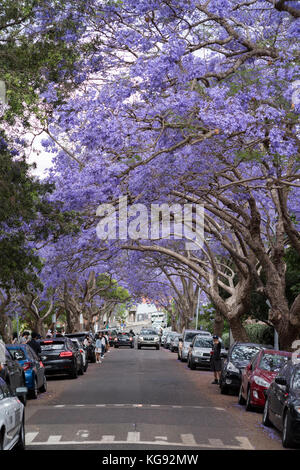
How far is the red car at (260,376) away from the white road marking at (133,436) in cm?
480

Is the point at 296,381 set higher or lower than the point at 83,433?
higher

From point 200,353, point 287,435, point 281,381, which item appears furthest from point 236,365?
point 200,353

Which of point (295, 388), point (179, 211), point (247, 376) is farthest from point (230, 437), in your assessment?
point (179, 211)

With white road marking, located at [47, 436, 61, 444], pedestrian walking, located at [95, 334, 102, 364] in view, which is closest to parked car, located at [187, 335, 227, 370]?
pedestrian walking, located at [95, 334, 102, 364]

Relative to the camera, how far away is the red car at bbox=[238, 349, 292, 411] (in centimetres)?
1711

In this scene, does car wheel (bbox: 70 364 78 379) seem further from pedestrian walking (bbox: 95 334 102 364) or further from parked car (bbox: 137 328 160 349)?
parked car (bbox: 137 328 160 349)

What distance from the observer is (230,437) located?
1307 cm

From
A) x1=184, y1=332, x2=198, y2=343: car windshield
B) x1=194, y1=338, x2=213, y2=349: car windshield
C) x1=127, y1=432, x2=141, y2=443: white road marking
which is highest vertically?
x1=184, y1=332, x2=198, y2=343: car windshield

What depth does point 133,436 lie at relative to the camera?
12523 mm

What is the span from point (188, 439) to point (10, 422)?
3.81 meters

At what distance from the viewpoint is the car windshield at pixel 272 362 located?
1788 cm

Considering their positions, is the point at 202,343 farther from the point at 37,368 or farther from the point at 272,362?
the point at 272,362

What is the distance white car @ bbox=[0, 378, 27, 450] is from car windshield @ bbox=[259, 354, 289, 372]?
27.7ft
